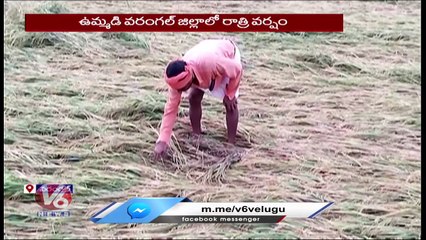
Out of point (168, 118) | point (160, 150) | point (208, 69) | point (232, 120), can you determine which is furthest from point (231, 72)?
point (160, 150)

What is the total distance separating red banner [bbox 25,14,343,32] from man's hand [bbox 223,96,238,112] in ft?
1.02

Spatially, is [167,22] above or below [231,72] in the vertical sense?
above

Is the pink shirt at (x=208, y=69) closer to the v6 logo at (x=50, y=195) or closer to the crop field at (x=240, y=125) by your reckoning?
the crop field at (x=240, y=125)

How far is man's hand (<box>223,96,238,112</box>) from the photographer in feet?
10.6

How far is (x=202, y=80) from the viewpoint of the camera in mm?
3156

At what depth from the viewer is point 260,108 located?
330cm

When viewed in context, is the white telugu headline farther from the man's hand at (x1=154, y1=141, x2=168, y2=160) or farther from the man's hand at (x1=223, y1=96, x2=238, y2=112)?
the man's hand at (x1=154, y1=141, x2=168, y2=160)

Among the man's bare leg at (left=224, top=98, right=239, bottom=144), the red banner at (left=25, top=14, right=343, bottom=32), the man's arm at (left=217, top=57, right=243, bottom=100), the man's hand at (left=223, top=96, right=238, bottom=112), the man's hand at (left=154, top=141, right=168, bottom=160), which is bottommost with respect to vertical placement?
the man's hand at (left=154, top=141, right=168, bottom=160)

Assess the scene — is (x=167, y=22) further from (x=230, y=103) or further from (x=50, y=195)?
(x=50, y=195)

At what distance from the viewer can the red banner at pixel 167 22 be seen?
3.28 metres

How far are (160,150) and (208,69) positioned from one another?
16.4 inches

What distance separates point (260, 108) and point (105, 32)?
0.77m

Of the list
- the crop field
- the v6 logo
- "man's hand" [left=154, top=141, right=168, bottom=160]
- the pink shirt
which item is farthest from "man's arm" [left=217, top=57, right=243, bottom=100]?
the v6 logo

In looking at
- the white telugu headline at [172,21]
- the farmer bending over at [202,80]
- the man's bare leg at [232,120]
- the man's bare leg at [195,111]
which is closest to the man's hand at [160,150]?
the farmer bending over at [202,80]
